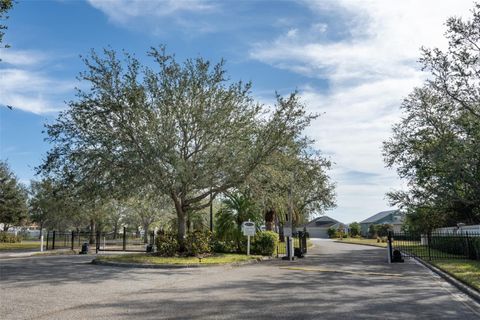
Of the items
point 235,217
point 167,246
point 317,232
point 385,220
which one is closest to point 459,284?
point 167,246

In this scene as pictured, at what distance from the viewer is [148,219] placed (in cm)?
5438

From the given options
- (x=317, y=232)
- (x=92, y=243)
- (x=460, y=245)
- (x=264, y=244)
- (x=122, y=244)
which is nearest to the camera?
(x=460, y=245)

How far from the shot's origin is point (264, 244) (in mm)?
Answer: 25781

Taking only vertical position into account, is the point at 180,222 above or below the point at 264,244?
above

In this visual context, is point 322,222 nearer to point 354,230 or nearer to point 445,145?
point 354,230

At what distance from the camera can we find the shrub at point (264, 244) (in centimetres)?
2578

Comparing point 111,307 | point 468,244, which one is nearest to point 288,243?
point 468,244

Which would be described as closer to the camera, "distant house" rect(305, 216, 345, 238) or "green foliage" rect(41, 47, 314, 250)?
"green foliage" rect(41, 47, 314, 250)

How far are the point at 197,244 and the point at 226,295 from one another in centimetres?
1170

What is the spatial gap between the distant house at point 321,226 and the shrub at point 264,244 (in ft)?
268

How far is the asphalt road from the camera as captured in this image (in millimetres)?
8750

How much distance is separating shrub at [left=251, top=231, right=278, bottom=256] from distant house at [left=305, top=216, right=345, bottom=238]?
81672 millimetres

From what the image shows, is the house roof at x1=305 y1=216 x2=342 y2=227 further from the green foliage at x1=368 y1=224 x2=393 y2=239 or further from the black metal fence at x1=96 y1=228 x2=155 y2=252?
the black metal fence at x1=96 y1=228 x2=155 y2=252

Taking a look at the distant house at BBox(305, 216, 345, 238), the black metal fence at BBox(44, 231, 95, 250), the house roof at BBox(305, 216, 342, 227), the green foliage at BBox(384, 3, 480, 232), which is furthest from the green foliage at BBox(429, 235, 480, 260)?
the house roof at BBox(305, 216, 342, 227)
